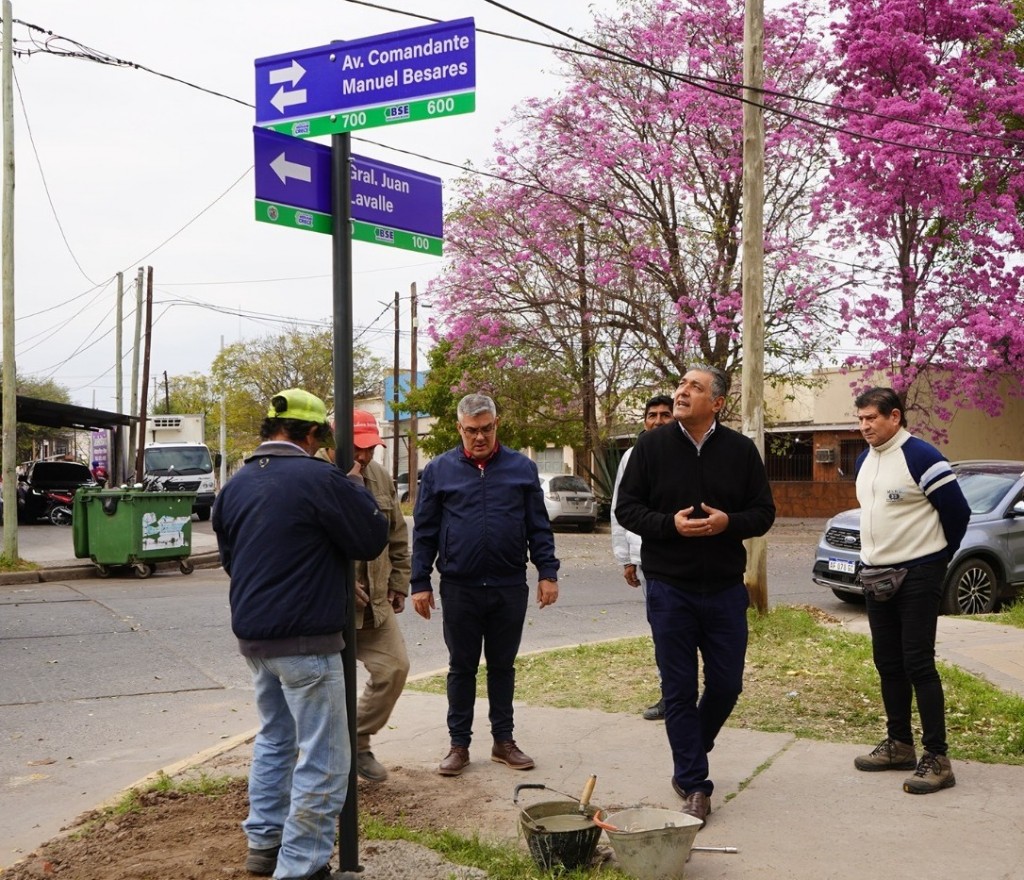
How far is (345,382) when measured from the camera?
4094mm

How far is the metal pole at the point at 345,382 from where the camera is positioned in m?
4.09

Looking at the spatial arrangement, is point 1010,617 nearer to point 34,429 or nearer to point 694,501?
point 694,501

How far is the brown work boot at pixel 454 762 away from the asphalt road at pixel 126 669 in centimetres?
168

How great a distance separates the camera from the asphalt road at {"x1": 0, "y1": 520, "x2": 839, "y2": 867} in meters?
6.04

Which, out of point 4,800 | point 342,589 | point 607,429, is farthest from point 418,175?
point 607,429

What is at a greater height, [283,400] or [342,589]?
[283,400]

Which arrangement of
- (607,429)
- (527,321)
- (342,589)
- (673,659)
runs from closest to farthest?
(342,589)
(673,659)
(527,321)
(607,429)

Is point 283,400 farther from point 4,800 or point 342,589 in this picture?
point 4,800

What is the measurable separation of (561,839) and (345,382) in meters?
1.85

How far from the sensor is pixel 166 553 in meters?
16.7

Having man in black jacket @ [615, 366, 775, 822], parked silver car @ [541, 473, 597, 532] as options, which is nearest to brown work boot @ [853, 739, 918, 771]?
man in black jacket @ [615, 366, 775, 822]

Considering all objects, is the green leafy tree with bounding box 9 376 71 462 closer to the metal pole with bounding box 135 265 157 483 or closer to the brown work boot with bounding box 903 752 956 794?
the metal pole with bounding box 135 265 157 483

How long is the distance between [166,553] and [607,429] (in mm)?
14657

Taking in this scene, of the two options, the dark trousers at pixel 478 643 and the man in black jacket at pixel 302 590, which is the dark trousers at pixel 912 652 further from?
the man in black jacket at pixel 302 590
